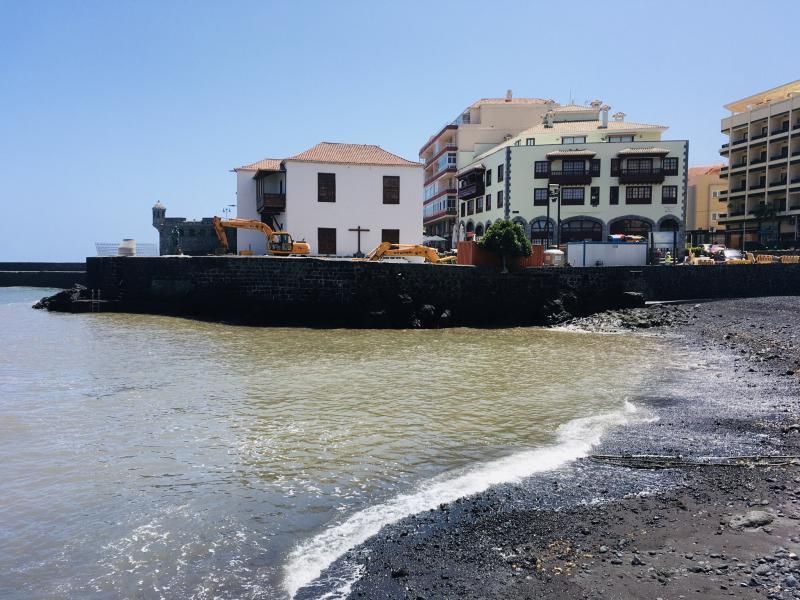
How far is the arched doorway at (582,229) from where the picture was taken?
186 ft

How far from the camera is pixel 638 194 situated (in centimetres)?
5597

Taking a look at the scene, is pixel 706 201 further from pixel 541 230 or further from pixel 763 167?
pixel 541 230

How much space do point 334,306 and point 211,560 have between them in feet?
76.6

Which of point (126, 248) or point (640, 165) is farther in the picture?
point (640, 165)

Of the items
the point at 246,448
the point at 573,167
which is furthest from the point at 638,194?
the point at 246,448

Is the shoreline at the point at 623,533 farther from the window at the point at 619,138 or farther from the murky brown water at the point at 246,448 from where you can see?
the window at the point at 619,138

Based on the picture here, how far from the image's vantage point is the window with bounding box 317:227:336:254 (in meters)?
42.9

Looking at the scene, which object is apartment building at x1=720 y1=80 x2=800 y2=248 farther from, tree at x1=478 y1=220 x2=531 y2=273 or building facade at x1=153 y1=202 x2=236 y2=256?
building facade at x1=153 y1=202 x2=236 y2=256

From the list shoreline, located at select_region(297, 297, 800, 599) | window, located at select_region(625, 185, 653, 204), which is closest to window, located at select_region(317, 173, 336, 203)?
window, located at select_region(625, 185, 653, 204)

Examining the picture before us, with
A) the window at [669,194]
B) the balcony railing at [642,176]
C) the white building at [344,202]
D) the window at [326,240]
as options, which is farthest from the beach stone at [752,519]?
the window at [669,194]

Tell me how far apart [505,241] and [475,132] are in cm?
4813

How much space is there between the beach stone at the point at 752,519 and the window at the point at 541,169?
53010mm

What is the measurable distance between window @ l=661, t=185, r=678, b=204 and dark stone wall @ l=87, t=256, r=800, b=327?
22620mm

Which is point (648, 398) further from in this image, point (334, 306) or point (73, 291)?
point (73, 291)
